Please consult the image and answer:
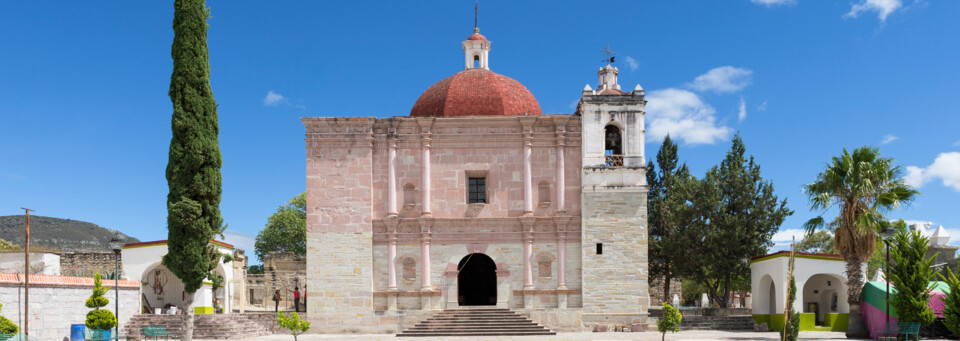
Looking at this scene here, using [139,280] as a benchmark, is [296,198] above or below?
above

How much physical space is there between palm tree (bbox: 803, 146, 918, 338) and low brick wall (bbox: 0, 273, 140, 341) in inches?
875

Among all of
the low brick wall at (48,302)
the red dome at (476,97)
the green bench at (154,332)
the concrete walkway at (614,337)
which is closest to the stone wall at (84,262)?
the low brick wall at (48,302)

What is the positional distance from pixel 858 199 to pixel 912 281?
288 centimetres

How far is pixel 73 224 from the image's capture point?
90375mm

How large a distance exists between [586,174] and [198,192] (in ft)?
42.0

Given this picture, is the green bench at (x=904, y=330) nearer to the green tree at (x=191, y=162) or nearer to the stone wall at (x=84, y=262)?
the green tree at (x=191, y=162)

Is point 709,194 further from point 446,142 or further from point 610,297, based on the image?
point 446,142

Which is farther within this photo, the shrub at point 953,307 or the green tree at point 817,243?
the green tree at point 817,243

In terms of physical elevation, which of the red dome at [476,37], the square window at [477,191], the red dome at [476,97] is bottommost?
the square window at [477,191]

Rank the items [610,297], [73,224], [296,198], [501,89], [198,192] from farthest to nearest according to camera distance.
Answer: [73,224]
[296,198]
[501,89]
[610,297]
[198,192]

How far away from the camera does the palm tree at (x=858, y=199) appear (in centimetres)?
2320

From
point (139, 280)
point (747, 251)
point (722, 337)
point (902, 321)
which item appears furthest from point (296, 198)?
point (902, 321)

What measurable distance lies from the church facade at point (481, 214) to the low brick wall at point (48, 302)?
23.2 ft

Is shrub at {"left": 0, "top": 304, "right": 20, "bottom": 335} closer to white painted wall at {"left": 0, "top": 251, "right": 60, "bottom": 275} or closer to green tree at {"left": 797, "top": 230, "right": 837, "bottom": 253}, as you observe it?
white painted wall at {"left": 0, "top": 251, "right": 60, "bottom": 275}
